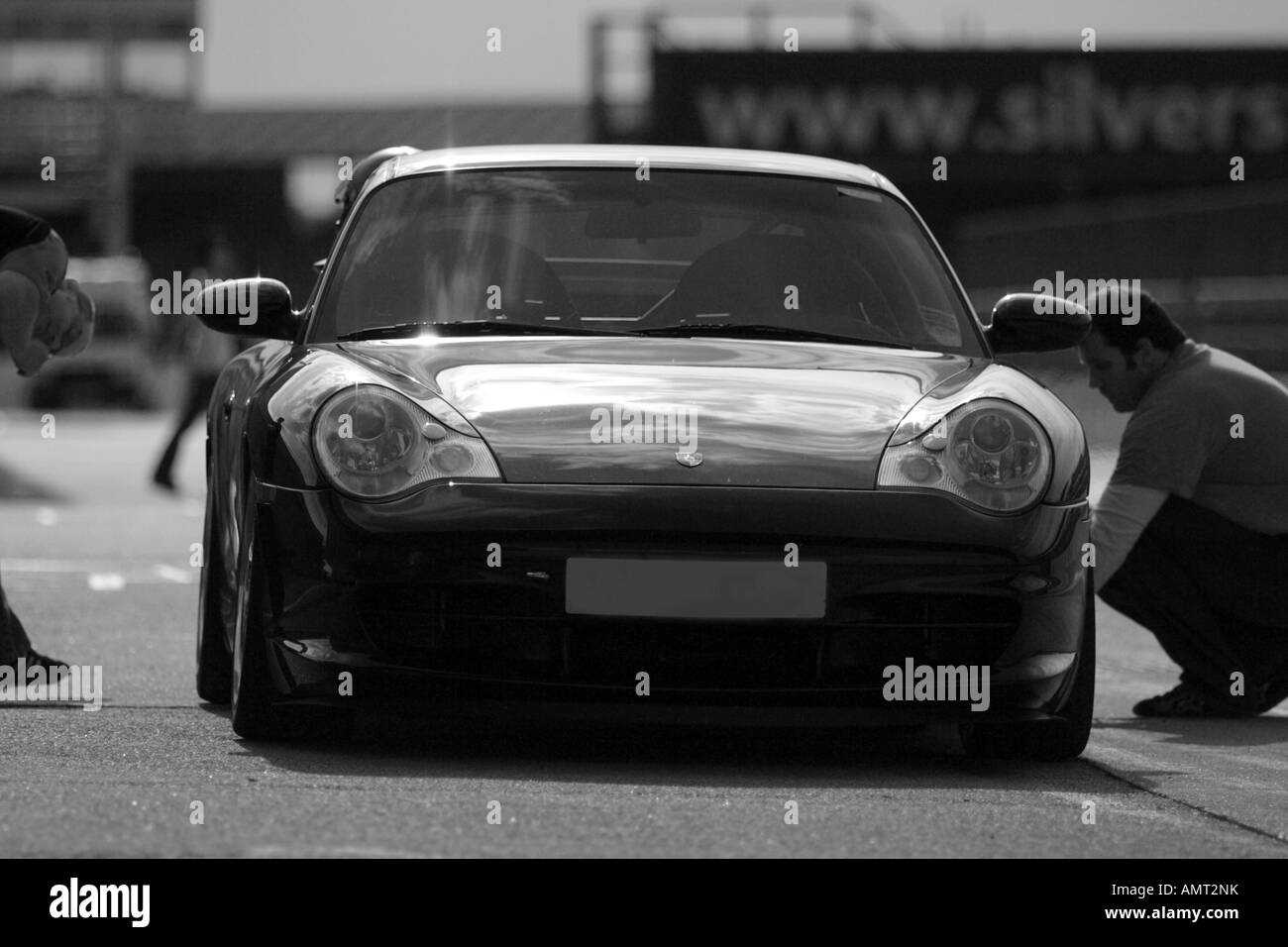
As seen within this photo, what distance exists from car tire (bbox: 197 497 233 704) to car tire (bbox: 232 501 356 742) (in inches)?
33.2

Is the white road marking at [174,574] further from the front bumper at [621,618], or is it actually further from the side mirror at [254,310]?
the front bumper at [621,618]

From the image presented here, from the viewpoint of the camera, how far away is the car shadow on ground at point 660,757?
5125mm

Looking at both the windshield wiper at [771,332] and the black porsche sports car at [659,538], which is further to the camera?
the windshield wiper at [771,332]

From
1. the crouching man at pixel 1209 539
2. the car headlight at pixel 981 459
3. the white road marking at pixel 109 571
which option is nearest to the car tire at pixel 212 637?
the car headlight at pixel 981 459

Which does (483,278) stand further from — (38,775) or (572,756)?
(38,775)

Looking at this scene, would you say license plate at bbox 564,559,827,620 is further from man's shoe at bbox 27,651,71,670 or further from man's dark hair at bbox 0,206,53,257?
man's dark hair at bbox 0,206,53,257

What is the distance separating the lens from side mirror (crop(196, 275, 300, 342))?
6.08 m

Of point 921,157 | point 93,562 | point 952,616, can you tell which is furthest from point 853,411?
point 921,157

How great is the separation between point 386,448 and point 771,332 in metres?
1.16

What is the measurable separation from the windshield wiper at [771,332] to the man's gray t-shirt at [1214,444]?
3.79 ft

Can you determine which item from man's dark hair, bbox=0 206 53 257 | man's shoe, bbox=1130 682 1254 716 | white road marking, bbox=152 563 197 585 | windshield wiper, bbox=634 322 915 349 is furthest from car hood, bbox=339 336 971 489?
white road marking, bbox=152 563 197 585

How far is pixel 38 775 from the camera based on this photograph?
193 inches

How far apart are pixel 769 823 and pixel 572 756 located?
3.17 feet

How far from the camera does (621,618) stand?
16.7 ft
